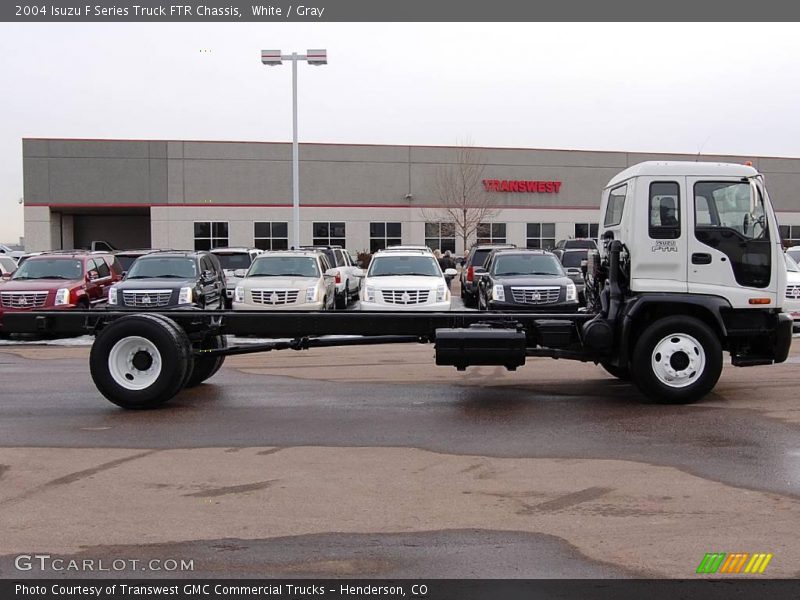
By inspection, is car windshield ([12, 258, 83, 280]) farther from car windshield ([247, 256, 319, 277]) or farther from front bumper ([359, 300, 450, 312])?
front bumper ([359, 300, 450, 312])

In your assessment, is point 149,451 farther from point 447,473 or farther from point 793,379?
point 793,379

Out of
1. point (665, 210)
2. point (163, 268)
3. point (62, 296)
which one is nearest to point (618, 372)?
point (665, 210)

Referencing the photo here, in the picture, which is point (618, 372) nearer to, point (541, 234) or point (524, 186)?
point (541, 234)

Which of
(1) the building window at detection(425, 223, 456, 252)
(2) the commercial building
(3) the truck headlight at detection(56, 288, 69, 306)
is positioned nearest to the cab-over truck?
(3) the truck headlight at detection(56, 288, 69, 306)

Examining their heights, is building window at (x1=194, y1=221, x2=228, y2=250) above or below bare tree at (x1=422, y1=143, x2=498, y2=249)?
below

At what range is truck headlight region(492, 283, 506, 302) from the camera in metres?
17.8

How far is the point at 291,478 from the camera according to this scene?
23.4ft

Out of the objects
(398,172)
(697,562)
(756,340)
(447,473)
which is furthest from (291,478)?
(398,172)

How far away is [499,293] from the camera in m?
17.8

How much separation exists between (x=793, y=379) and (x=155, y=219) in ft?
137

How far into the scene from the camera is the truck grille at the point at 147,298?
17578mm

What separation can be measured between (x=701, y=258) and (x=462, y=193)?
39803 millimetres

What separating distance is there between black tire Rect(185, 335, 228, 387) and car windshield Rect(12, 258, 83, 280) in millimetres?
9492

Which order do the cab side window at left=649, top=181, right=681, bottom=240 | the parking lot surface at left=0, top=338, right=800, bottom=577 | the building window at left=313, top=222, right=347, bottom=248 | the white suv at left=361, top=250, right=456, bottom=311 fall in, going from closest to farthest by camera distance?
the parking lot surface at left=0, top=338, right=800, bottom=577 → the cab side window at left=649, top=181, right=681, bottom=240 → the white suv at left=361, top=250, right=456, bottom=311 → the building window at left=313, top=222, right=347, bottom=248
